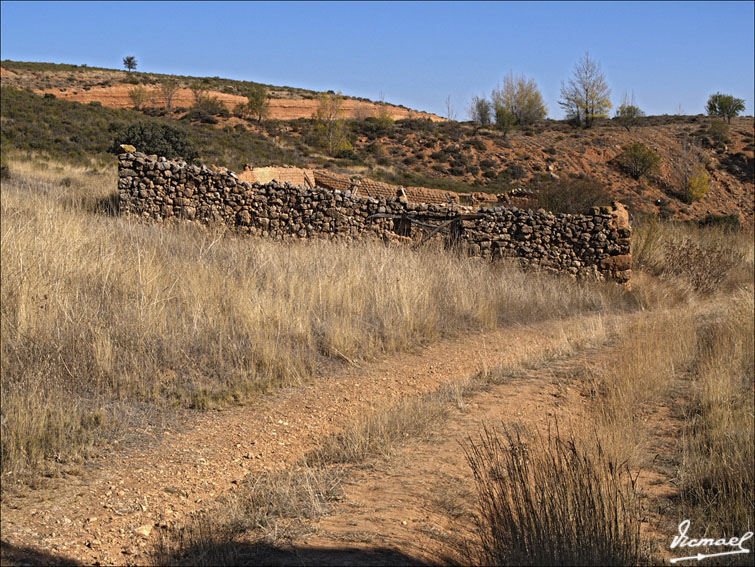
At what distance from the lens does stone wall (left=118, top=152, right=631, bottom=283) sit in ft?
43.5

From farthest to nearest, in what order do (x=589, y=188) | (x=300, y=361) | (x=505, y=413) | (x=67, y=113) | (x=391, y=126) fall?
(x=391, y=126) → (x=67, y=113) → (x=589, y=188) → (x=300, y=361) → (x=505, y=413)

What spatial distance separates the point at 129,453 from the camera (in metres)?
4.39

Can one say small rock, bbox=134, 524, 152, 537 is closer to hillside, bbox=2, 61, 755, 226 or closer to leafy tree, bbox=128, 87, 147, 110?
hillside, bbox=2, 61, 755, 226

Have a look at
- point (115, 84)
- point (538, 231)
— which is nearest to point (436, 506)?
Answer: point (538, 231)

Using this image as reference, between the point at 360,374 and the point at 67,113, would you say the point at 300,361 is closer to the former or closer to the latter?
the point at 360,374

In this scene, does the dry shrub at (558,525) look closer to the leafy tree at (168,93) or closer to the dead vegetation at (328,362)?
the dead vegetation at (328,362)

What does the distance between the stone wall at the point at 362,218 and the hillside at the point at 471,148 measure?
12.1m

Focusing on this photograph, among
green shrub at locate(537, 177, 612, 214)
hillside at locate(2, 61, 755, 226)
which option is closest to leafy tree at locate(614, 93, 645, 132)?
hillside at locate(2, 61, 755, 226)

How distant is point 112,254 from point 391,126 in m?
41.4

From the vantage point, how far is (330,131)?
44.1 meters

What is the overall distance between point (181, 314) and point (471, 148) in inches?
1499

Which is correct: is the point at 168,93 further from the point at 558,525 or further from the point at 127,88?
the point at 558,525

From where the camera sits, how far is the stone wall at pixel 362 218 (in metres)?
13.2

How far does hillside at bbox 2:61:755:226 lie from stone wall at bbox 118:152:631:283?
12.1 metres
